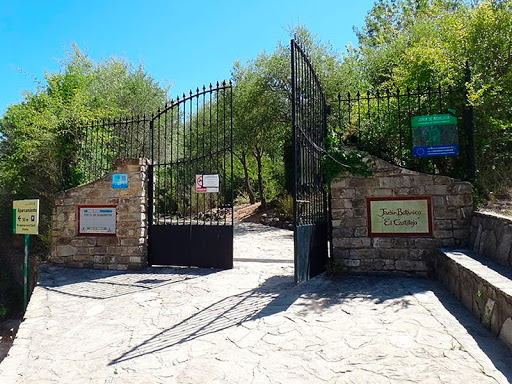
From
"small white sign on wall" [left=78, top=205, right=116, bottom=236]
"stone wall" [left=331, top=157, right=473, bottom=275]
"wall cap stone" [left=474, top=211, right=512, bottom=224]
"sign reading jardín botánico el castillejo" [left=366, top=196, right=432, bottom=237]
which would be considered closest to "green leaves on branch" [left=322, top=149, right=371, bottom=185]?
"stone wall" [left=331, top=157, right=473, bottom=275]

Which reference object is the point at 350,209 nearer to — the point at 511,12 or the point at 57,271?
the point at 511,12

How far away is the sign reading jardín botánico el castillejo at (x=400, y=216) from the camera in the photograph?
17.8 ft

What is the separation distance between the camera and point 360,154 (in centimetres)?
568

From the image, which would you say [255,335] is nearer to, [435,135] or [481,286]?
[481,286]

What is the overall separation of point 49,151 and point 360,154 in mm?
8073

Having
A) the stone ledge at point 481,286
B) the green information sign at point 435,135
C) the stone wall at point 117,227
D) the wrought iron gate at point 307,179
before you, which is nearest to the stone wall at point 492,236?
the stone ledge at point 481,286

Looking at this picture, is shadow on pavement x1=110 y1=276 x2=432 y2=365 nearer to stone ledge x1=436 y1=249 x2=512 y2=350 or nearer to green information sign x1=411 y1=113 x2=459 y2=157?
stone ledge x1=436 y1=249 x2=512 y2=350

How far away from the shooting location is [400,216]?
5.50 metres

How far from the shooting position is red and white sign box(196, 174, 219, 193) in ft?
21.4

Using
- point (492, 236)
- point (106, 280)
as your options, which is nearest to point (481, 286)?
point (492, 236)

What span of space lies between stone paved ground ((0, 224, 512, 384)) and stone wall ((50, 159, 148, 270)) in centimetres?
115

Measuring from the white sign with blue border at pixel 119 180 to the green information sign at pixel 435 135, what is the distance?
5.39 meters

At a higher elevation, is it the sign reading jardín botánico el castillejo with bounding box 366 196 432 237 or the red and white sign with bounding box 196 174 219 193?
the red and white sign with bounding box 196 174 219 193

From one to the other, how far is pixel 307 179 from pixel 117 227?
3.97m
